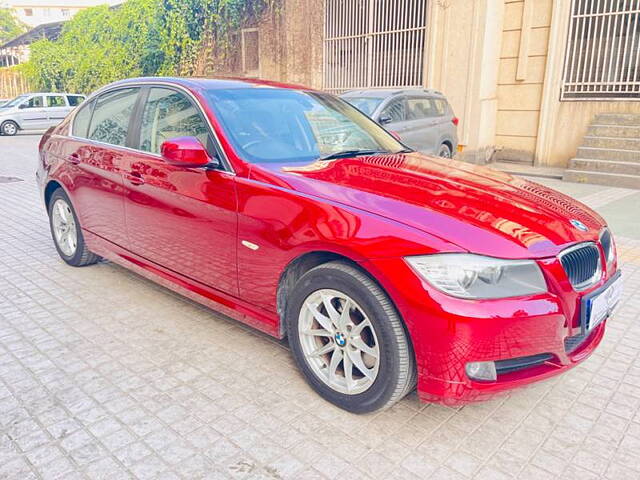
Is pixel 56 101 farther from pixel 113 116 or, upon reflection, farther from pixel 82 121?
pixel 113 116

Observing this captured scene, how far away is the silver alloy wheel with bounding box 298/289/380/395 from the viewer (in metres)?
2.71

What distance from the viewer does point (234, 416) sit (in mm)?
2783

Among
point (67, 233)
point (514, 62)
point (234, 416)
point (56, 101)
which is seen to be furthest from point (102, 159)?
point (56, 101)

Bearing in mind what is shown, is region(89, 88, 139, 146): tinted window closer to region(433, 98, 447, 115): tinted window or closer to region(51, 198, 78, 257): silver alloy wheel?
region(51, 198, 78, 257): silver alloy wheel

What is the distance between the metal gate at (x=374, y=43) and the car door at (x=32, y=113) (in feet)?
41.2

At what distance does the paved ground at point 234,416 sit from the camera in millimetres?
2430

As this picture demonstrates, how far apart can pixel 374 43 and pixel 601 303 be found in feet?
42.0

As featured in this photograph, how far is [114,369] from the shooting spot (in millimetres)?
3248

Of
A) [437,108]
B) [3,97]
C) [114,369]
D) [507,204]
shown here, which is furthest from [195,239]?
[3,97]

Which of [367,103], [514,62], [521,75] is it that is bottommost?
[367,103]

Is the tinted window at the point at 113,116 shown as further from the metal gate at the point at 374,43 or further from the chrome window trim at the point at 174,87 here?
the metal gate at the point at 374,43

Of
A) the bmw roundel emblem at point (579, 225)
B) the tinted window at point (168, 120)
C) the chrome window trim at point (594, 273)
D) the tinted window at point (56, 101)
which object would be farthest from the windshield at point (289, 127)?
the tinted window at point (56, 101)

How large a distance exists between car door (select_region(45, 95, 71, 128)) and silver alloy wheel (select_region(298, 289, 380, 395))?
2180 cm

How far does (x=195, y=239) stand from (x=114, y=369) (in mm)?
938
